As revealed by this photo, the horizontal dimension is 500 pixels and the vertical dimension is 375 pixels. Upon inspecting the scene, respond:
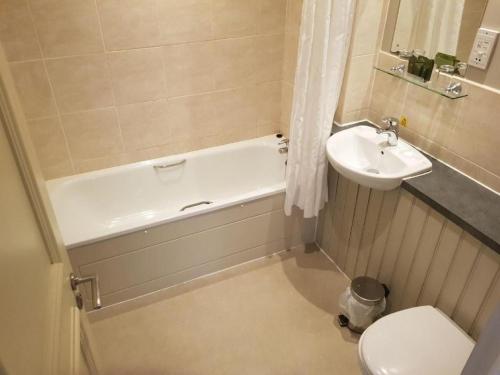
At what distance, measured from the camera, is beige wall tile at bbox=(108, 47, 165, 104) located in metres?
2.18

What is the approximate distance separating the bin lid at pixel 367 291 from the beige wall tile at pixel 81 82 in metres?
1.64

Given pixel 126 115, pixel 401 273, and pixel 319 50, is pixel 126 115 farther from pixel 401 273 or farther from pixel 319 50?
pixel 401 273

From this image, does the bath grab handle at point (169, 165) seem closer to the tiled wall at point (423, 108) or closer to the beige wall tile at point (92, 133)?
the beige wall tile at point (92, 133)

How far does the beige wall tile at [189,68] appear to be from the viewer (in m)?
2.28

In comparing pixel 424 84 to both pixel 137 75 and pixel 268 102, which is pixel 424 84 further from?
pixel 137 75

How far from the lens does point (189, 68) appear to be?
92.5 inches

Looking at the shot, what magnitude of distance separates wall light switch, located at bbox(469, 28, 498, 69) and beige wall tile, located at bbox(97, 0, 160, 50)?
1509 millimetres

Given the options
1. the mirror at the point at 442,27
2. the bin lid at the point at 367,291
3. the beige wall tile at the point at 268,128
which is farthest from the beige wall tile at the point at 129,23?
the bin lid at the point at 367,291

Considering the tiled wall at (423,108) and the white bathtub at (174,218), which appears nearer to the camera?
the tiled wall at (423,108)

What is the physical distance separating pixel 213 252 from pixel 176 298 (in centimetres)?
32

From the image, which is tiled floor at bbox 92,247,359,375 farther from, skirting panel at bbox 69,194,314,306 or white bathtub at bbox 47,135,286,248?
white bathtub at bbox 47,135,286,248

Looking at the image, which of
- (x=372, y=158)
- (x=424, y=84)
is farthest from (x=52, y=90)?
(x=424, y=84)

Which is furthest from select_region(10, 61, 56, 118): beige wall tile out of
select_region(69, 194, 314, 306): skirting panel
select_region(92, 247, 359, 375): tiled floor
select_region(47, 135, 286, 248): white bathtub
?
select_region(92, 247, 359, 375): tiled floor

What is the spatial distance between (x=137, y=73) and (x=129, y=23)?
0.86 feet
